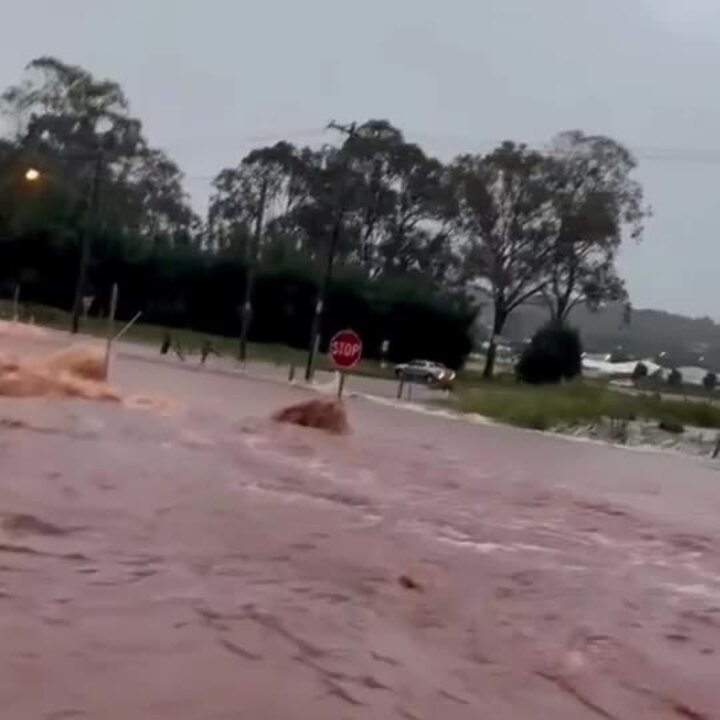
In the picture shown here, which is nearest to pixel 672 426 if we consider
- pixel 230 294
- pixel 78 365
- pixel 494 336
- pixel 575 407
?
pixel 575 407

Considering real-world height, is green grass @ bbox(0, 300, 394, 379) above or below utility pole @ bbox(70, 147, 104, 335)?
below

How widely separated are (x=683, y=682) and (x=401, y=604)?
1.66 metres

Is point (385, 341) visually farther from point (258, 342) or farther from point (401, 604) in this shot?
point (401, 604)

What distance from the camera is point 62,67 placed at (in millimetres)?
71375

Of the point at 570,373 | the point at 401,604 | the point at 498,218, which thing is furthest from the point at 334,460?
the point at 498,218

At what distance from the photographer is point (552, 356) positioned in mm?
57906

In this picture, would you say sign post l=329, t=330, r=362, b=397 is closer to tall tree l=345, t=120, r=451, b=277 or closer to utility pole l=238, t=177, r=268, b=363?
utility pole l=238, t=177, r=268, b=363

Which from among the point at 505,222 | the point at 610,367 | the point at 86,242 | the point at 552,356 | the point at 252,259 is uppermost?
the point at 505,222

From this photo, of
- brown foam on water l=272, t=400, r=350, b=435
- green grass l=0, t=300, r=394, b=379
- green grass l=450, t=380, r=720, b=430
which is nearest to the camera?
brown foam on water l=272, t=400, r=350, b=435

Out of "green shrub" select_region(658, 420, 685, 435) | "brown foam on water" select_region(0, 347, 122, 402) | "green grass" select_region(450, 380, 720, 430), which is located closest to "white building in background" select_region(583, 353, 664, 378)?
"green grass" select_region(450, 380, 720, 430)

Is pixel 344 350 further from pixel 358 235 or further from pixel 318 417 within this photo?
pixel 358 235

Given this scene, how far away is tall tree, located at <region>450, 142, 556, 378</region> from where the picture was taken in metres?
61.2

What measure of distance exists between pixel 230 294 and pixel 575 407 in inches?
969

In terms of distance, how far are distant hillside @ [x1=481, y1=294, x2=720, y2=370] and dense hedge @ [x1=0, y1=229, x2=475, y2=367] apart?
110 inches
